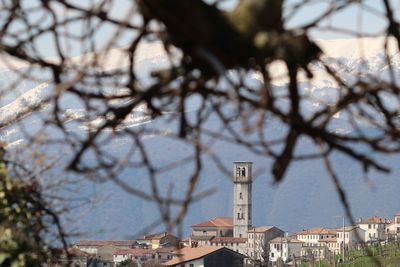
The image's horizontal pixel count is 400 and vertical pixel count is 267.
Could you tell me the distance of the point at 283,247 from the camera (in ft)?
447

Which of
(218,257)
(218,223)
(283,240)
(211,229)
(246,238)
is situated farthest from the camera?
(218,223)

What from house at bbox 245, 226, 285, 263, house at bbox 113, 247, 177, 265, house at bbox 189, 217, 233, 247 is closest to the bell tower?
house at bbox 245, 226, 285, 263

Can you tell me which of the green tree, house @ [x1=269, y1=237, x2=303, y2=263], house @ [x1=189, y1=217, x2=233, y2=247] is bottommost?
the green tree

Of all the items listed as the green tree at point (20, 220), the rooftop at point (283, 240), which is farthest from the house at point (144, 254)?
the green tree at point (20, 220)

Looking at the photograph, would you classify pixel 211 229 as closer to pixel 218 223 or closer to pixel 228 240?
pixel 218 223

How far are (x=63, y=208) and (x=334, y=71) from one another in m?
1.79

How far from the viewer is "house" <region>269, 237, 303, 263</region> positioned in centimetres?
13562

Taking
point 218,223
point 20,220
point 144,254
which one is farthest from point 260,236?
point 20,220

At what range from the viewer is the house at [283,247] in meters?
136

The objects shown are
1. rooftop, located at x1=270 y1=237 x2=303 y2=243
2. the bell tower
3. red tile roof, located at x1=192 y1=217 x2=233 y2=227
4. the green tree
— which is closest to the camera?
the green tree

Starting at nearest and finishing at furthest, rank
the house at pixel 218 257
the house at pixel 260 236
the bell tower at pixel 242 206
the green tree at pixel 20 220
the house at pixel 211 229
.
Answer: the green tree at pixel 20 220 → the house at pixel 218 257 → the house at pixel 260 236 → the bell tower at pixel 242 206 → the house at pixel 211 229

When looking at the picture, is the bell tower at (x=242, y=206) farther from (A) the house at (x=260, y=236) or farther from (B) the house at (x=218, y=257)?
(B) the house at (x=218, y=257)

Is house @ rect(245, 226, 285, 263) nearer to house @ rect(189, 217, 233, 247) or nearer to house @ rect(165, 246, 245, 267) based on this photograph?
house @ rect(189, 217, 233, 247)

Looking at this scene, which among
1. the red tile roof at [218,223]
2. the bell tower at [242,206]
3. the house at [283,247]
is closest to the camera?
the house at [283,247]
